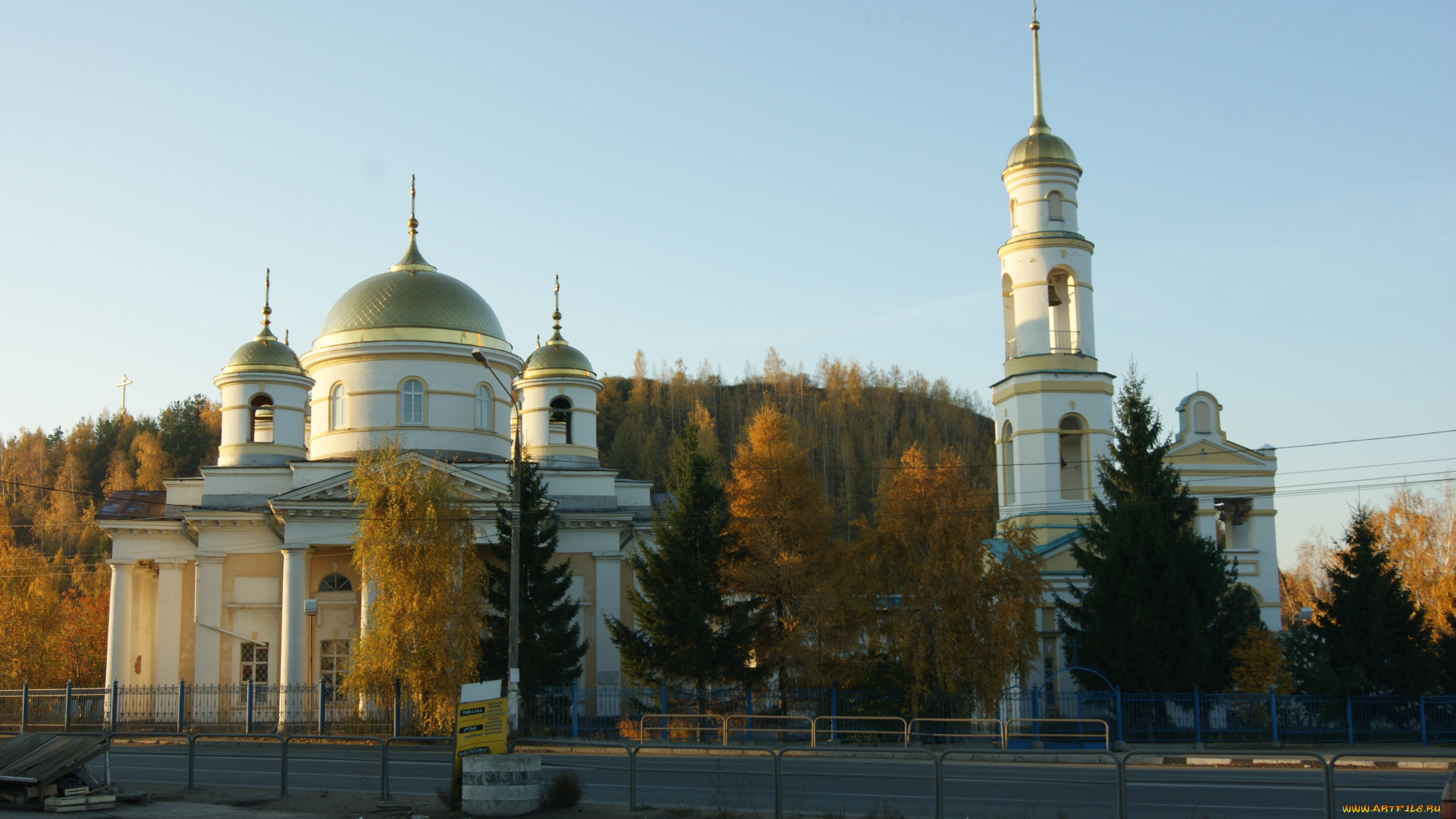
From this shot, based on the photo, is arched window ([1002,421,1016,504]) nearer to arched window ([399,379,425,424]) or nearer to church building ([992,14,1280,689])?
church building ([992,14,1280,689])

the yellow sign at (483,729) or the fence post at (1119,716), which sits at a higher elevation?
the yellow sign at (483,729)

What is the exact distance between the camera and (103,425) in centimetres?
10888

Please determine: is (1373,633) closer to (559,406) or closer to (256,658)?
(559,406)

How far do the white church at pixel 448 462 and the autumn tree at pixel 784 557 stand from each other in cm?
643

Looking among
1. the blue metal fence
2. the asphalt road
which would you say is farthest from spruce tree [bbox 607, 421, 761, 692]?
the asphalt road

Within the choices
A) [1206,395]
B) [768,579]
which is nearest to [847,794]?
[768,579]

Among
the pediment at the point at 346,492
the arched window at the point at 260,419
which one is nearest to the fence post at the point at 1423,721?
the pediment at the point at 346,492

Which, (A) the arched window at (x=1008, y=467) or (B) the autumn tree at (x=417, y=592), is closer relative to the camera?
(B) the autumn tree at (x=417, y=592)

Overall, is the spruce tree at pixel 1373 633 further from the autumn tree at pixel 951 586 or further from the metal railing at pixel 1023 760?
the autumn tree at pixel 951 586

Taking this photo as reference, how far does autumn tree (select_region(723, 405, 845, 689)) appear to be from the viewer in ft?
90.6

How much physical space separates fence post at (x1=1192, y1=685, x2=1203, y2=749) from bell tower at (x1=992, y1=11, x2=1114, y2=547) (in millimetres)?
7186

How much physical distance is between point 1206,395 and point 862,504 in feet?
185

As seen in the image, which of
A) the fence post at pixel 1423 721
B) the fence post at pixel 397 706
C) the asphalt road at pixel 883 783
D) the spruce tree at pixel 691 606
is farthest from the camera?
the spruce tree at pixel 691 606

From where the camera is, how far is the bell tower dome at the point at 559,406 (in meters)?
42.6
